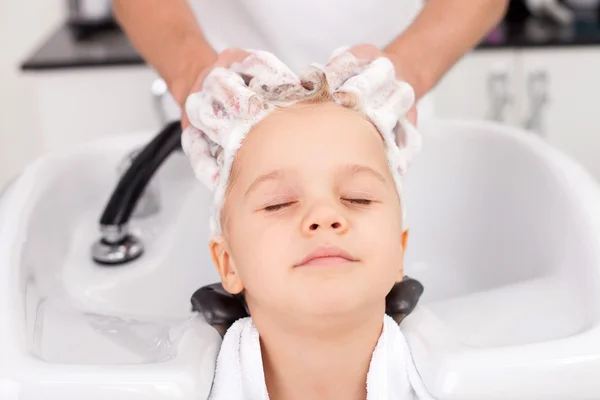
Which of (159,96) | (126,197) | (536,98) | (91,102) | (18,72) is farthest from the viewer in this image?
(18,72)

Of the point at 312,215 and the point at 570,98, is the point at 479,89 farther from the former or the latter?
the point at 312,215

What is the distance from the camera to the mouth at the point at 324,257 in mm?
613

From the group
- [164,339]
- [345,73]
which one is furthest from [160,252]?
[345,73]

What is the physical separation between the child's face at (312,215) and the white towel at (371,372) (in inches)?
1.6

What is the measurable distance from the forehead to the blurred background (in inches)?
30.1

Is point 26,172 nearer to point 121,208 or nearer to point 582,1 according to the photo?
point 121,208

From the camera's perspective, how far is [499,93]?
1.39 meters

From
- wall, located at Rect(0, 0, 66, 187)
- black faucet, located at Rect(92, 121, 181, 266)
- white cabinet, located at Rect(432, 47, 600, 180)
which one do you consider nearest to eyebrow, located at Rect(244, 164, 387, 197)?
A: black faucet, located at Rect(92, 121, 181, 266)

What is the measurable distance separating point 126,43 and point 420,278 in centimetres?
82

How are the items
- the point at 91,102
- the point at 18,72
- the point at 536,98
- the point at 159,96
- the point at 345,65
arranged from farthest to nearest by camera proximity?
the point at 18,72 < the point at 91,102 < the point at 536,98 < the point at 159,96 < the point at 345,65

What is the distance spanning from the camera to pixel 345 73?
737mm

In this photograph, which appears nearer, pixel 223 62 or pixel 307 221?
pixel 307 221

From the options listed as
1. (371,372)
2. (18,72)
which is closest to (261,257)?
(371,372)

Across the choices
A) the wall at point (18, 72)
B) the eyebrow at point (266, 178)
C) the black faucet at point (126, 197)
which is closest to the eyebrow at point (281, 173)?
the eyebrow at point (266, 178)
